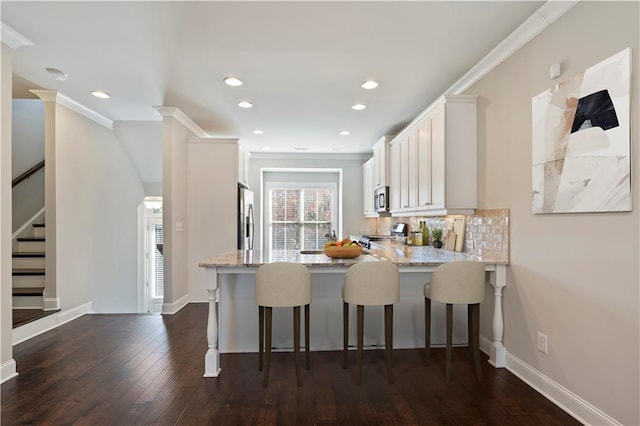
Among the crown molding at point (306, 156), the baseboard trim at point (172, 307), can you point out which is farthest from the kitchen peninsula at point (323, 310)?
the crown molding at point (306, 156)

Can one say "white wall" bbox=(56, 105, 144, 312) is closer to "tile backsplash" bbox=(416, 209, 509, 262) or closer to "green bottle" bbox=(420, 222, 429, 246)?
"green bottle" bbox=(420, 222, 429, 246)

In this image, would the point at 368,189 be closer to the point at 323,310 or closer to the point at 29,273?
the point at 323,310

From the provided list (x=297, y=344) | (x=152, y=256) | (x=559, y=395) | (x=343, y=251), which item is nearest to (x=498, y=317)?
(x=559, y=395)

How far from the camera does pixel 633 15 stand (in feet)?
5.58

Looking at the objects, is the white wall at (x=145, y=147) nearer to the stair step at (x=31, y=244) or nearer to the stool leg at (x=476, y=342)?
the stair step at (x=31, y=244)

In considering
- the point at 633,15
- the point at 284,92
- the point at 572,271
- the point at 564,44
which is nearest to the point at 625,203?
the point at 572,271

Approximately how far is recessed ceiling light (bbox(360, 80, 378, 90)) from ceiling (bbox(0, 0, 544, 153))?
2.8 inches

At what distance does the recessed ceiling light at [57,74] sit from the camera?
3.19 metres

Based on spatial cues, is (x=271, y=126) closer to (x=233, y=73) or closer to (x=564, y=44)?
(x=233, y=73)

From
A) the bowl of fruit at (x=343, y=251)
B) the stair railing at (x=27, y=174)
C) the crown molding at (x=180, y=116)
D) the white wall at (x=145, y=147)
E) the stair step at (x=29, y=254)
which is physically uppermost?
the crown molding at (x=180, y=116)

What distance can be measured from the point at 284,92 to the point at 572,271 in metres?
3.02

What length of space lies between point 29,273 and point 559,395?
5473 millimetres

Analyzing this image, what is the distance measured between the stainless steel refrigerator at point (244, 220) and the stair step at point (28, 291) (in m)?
2.41

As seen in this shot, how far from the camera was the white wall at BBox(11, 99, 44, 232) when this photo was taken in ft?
15.4
